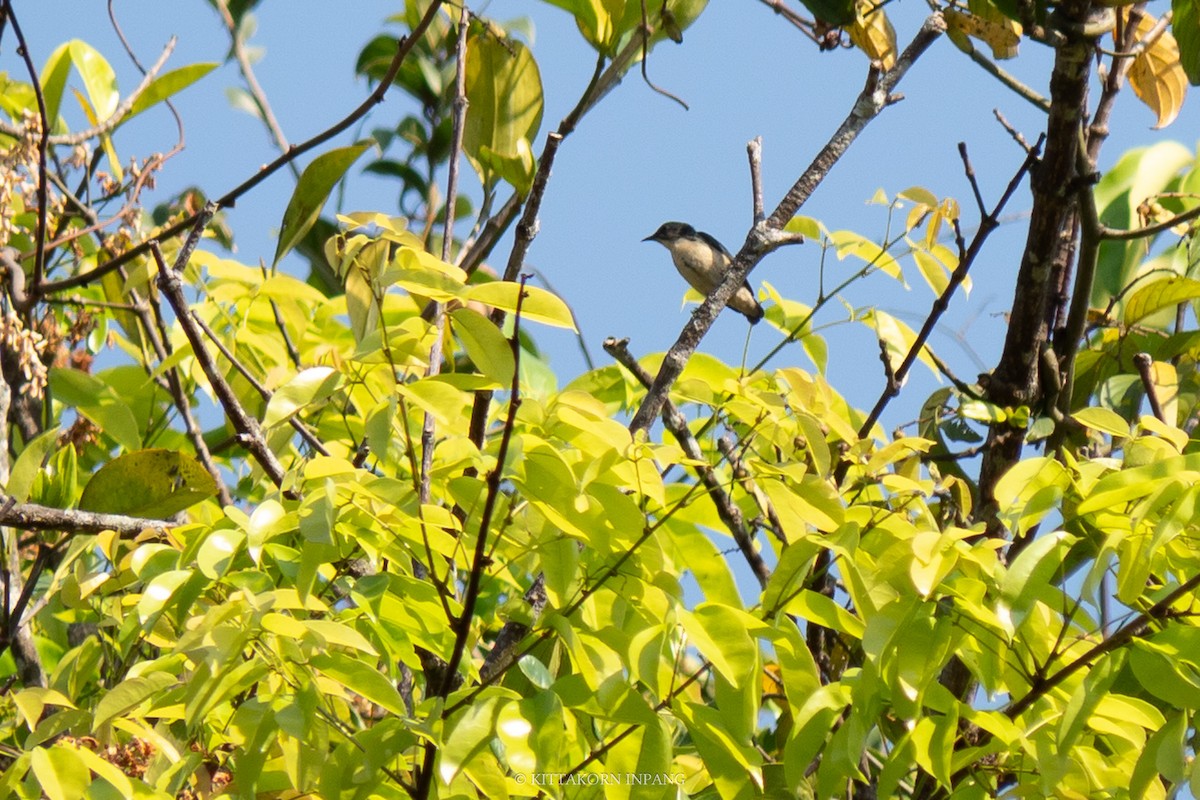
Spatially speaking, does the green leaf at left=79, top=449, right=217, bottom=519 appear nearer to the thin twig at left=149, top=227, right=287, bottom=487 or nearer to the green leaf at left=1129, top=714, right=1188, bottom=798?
the thin twig at left=149, top=227, right=287, bottom=487

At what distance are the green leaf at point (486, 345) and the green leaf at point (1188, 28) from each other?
1064 millimetres

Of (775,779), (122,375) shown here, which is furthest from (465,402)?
(122,375)

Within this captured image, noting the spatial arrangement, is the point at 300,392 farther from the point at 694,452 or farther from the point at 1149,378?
the point at 1149,378

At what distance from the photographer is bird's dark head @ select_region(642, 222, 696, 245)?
503 centimetres

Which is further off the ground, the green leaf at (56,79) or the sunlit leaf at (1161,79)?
the sunlit leaf at (1161,79)

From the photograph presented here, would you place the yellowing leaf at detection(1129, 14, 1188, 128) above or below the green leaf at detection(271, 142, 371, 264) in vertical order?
above

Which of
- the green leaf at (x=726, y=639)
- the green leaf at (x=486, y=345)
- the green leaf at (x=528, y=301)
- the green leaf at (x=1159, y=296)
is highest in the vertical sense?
the green leaf at (x=1159, y=296)

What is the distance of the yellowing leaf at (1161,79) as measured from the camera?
2.62m

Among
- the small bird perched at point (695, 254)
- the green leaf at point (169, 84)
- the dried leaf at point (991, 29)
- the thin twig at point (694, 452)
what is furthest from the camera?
the small bird perched at point (695, 254)

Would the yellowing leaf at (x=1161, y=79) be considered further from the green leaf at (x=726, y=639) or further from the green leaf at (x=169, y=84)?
the green leaf at (x=169, y=84)

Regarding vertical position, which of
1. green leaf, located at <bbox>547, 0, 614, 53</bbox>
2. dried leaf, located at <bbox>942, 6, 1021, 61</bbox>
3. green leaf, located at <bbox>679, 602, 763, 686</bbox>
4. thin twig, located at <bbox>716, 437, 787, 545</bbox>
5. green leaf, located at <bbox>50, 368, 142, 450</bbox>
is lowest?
green leaf, located at <bbox>50, 368, 142, 450</bbox>

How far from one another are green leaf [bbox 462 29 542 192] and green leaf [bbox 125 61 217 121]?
45.7 inches

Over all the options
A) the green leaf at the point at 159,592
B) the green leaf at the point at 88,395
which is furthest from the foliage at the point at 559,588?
the green leaf at the point at 88,395

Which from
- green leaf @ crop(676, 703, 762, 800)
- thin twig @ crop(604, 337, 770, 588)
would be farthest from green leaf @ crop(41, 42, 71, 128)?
green leaf @ crop(676, 703, 762, 800)
